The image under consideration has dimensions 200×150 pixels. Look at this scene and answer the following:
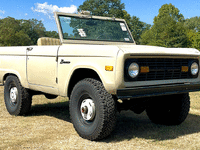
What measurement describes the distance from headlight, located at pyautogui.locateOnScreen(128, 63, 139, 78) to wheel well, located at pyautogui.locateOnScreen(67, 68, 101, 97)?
584 mm

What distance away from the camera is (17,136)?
4.31m

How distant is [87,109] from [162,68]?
4.18ft

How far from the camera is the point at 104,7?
1826 inches

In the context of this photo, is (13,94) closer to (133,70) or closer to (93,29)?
(93,29)

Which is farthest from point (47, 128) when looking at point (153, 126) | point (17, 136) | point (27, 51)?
point (153, 126)

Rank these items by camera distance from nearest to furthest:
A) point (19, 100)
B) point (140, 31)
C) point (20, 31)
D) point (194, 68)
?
1. point (194, 68)
2. point (19, 100)
3. point (20, 31)
4. point (140, 31)

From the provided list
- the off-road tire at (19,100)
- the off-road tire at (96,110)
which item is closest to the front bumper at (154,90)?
the off-road tire at (96,110)

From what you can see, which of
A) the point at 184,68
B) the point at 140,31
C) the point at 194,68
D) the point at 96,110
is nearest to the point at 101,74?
the point at 96,110

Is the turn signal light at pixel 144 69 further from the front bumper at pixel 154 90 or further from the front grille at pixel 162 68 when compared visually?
the front bumper at pixel 154 90

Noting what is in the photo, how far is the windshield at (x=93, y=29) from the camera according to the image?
5176mm

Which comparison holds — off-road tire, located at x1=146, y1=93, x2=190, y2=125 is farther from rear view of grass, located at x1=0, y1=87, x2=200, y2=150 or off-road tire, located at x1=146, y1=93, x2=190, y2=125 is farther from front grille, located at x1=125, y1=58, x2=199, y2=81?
front grille, located at x1=125, y1=58, x2=199, y2=81

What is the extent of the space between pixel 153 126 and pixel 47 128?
1944 millimetres

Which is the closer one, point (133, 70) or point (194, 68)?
point (133, 70)

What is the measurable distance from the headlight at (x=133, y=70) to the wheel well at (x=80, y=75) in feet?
1.92
